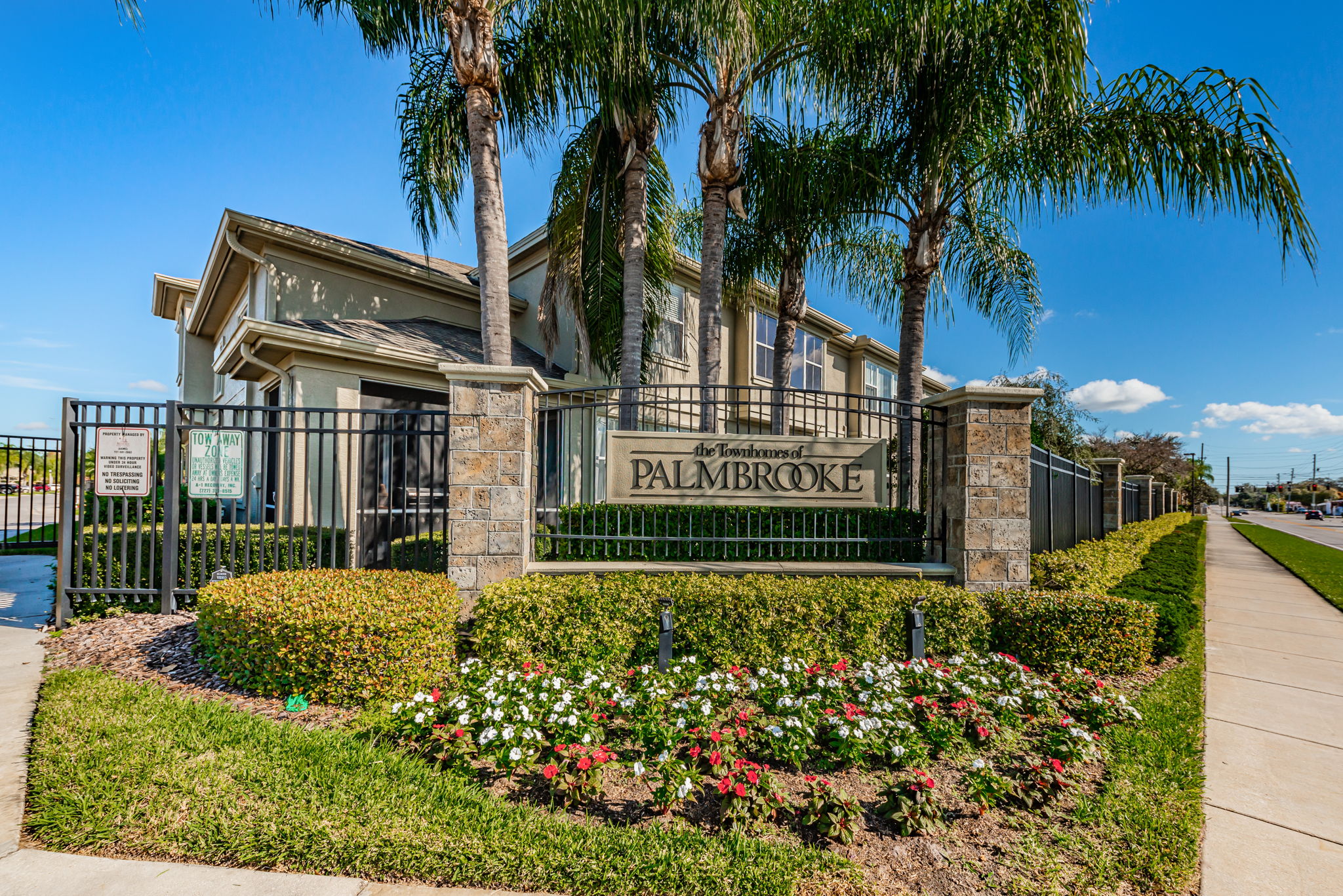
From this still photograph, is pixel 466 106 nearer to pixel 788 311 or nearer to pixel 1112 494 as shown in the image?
pixel 788 311

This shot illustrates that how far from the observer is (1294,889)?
8.52ft

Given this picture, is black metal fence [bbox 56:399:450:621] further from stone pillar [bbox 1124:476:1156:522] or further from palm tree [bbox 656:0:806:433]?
stone pillar [bbox 1124:476:1156:522]

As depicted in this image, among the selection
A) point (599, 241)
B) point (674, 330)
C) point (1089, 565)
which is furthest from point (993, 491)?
point (674, 330)

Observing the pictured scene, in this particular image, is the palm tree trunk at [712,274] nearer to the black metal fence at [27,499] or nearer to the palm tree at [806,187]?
the palm tree at [806,187]

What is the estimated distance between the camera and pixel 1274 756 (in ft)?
12.5

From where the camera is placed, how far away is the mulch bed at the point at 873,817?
2.61 meters

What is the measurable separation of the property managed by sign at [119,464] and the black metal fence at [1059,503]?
9.50 meters

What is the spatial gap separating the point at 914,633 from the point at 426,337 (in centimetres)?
979

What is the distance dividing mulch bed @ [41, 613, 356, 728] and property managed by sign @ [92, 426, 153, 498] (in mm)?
1332

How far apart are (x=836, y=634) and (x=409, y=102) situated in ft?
35.3

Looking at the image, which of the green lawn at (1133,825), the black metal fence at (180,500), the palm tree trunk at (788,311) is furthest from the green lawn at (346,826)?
the palm tree trunk at (788,311)

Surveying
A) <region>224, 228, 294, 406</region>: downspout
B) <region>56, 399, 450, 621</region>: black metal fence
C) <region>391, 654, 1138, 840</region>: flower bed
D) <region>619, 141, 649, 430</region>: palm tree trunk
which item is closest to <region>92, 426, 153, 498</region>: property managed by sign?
<region>56, 399, 450, 621</region>: black metal fence

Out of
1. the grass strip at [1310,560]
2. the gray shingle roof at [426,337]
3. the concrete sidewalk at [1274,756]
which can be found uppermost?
the gray shingle roof at [426,337]

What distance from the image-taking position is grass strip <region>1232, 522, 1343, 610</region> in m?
9.77
